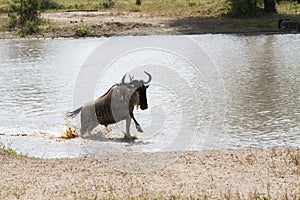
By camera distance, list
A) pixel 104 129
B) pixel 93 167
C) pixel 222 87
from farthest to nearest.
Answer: pixel 222 87 → pixel 104 129 → pixel 93 167

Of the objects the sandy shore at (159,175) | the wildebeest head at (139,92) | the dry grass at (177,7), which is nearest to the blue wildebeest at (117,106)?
the wildebeest head at (139,92)

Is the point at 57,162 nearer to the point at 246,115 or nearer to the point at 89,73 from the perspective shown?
the point at 246,115

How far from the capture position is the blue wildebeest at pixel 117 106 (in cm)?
1253

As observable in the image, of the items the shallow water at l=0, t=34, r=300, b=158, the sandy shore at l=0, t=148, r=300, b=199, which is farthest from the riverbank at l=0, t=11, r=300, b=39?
the sandy shore at l=0, t=148, r=300, b=199

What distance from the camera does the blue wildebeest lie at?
12.5 meters

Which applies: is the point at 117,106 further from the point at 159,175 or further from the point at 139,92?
the point at 159,175

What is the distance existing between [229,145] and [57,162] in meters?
3.32

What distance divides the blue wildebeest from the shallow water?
0.30 metres

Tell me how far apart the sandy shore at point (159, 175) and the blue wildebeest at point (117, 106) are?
7.21 ft

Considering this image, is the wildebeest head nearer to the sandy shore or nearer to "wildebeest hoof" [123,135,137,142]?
"wildebeest hoof" [123,135,137,142]

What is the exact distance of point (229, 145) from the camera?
11.6 m

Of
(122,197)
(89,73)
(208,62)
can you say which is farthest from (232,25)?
(122,197)

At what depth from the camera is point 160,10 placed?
39000mm

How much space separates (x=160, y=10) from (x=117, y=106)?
26990 millimetres
